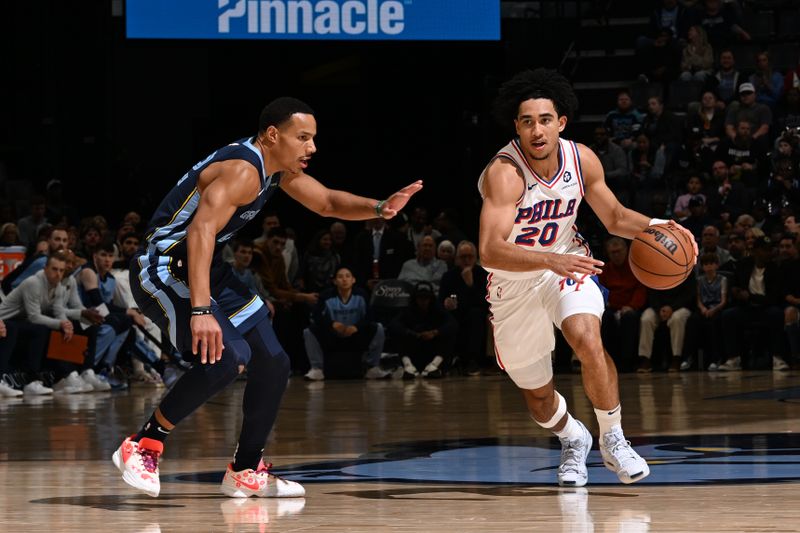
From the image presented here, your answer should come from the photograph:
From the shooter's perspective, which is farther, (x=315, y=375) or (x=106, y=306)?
(x=315, y=375)

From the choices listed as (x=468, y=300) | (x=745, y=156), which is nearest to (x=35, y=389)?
(x=468, y=300)

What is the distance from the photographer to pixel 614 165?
13680 mm

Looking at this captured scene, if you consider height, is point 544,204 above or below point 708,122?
below

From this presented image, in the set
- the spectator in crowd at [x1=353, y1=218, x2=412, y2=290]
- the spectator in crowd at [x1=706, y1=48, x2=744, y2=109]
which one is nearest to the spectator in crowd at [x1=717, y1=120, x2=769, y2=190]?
the spectator in crowd at [x1=706, y1=48, x2=744, y2=109]

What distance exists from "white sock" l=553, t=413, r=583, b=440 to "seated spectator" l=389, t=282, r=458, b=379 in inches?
259

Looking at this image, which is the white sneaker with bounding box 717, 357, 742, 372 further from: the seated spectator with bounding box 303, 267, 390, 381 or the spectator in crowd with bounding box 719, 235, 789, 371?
the seated spectator with bounding box 303, 267, 390, 381

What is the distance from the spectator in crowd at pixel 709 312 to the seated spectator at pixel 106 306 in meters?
4.86

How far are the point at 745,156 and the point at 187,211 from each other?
1001cm

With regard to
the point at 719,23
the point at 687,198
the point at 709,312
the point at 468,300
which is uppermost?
the point at 719,23

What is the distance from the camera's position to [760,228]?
41.7ft

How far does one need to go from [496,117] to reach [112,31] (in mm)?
12071

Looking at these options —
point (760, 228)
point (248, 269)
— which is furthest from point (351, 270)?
point (760, 228)

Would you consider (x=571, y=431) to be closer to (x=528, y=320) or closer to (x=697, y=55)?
(x=528, y=320)

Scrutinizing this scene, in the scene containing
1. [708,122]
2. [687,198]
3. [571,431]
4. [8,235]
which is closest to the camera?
[571,431]
